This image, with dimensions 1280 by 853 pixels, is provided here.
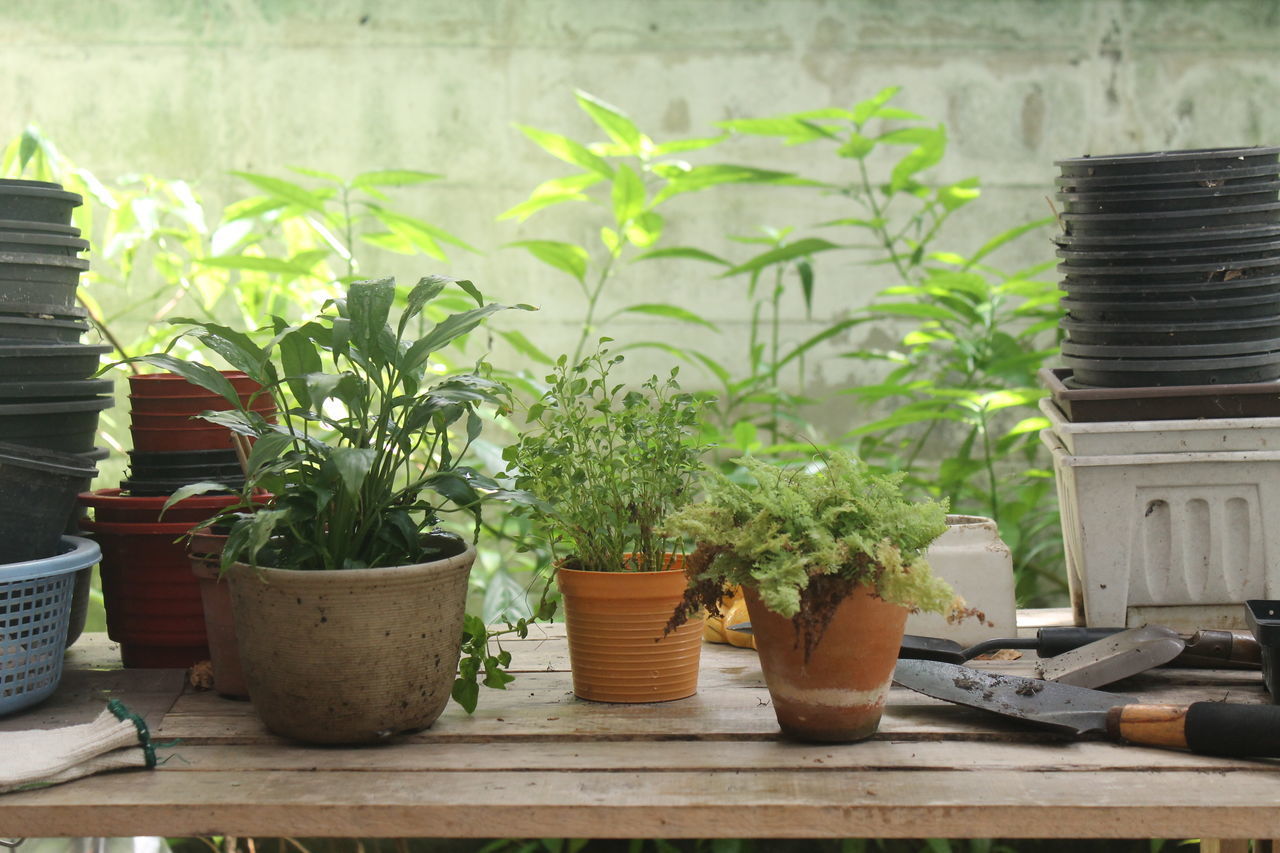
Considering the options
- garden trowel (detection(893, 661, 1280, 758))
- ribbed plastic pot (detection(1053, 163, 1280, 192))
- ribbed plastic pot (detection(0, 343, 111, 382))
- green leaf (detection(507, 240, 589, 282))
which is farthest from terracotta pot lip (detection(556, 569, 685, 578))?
green leaf (detection(507, 240, 589, 282))

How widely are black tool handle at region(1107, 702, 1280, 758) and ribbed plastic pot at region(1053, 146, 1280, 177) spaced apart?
657 mm

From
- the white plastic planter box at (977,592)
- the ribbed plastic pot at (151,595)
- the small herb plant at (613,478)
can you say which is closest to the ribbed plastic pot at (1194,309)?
the white plastic planter box at (977,592)

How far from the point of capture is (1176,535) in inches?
55.9

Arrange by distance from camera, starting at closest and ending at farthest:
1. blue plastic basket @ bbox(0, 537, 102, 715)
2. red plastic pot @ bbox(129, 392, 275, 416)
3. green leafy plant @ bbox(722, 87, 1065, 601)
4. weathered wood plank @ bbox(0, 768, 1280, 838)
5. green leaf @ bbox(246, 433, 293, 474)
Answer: weathered wood plank @ bbox(0, 768, 1280, 838) < green leaf @ bbox(246, 433, 293, 474) < blue plastic basket @ bbox(0, 537, 102, 715) < red plastic pot @ bbox(129, 392, 275, 416) < green leafy plant @ bbox(722, 87, 1065, 601)

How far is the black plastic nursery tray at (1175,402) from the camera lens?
141cm

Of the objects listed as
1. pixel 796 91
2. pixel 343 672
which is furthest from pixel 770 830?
pixel 796 91

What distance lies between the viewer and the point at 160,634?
4.55 feet

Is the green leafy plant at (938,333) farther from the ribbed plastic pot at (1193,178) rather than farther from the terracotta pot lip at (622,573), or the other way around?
the terracotta pot lip at (622,573)

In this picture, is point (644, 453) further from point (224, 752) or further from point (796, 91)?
point (796, 91)

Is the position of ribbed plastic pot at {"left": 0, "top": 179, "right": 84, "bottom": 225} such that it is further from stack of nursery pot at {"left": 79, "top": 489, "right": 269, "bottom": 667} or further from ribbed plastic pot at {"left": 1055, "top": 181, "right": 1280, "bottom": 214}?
ribbed plastic pot at {"left": 1055, "top": 181, "right": 1280, "bottom": 214}

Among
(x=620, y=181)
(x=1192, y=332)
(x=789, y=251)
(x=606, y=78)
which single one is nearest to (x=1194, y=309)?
(x=1192, y=332)

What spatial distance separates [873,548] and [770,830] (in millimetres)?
257

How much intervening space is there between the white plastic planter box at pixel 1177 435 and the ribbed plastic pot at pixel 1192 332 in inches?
4.0

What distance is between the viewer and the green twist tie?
1069 millimetres
